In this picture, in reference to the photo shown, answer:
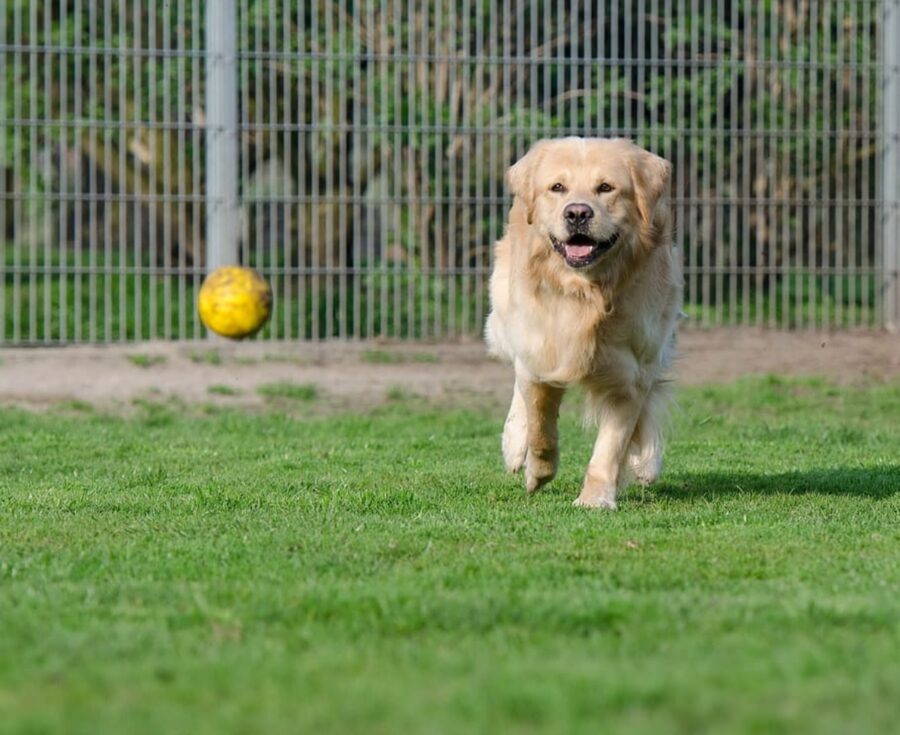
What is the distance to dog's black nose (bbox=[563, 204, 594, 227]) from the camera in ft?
20.4

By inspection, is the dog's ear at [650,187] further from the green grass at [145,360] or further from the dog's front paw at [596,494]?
the green grass at [145,360]

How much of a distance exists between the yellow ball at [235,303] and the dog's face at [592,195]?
516cm

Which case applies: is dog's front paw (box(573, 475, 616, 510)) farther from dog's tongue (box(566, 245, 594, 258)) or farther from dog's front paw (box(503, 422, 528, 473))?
dog's tongue (box(566, 245, 594, 258))

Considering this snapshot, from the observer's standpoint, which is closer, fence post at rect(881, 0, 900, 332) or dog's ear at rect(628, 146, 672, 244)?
dog's ear at rect(628, 146, 672, 244)

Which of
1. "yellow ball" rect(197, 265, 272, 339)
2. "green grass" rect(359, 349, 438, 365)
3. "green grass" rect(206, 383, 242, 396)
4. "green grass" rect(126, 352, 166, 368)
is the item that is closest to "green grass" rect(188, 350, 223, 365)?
"green grass" rect(126, 352, 166, 368)

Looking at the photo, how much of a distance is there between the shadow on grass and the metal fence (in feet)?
20.1

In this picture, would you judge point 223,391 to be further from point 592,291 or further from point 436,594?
point 436,594

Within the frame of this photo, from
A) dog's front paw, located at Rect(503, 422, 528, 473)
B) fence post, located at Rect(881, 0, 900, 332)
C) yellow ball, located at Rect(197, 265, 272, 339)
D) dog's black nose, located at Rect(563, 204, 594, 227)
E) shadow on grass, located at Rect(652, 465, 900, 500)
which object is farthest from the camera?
fence post, located at Rect(881, 0, 900, 332)

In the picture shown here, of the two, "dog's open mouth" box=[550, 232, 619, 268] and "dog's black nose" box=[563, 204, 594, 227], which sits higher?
"dog's black nose" box=[563, 204, 594, 227]

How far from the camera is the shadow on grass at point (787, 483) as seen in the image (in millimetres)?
6855

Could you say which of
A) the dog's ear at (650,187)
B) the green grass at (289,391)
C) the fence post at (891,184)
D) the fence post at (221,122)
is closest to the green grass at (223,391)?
the green grass at (289,391)

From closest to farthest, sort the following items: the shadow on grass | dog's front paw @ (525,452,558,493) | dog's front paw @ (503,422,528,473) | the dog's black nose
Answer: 1. the dog's black nose
2. dog's front paw @ (525,452,558,493)
3. the shadow on grass
4. dog's front paw @ (503,422,528,473)

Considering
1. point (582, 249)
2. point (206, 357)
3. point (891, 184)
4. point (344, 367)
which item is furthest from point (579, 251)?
point (891, 184)

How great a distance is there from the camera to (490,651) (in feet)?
12.3
